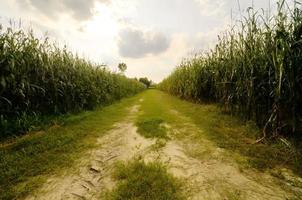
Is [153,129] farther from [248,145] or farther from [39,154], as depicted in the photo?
[39,154]

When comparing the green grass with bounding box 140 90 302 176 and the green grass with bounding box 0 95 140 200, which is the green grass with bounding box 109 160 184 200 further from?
the green grass with bounding box 140 90 302 176

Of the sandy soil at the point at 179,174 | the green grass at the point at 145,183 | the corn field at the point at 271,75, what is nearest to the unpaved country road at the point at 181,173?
the sandy soil at the point at 179,174

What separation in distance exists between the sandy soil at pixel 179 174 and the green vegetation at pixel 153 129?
0.93ft

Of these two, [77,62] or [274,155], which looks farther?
[77,62]

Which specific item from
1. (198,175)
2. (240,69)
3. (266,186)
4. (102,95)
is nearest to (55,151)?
(198,175)

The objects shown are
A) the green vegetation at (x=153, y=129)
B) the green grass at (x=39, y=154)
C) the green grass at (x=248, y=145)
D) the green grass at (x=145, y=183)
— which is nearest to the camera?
the green grass at (x=145, y=183)

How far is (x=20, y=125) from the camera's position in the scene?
4035 millimetres

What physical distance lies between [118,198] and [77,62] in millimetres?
6034

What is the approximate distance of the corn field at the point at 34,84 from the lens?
159 inches

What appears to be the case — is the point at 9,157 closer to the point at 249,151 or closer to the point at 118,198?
the point at 118,198

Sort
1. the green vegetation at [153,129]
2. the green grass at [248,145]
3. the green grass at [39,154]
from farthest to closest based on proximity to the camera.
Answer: the green vegetation at [153,129] → the green grass at [248,145] → the green grass at [39,154]

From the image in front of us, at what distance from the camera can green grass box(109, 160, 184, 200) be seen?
1908mm

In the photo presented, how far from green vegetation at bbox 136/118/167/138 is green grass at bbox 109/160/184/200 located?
50.1 inches

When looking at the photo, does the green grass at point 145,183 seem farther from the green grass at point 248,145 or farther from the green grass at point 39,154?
the green grass at point 248,145
